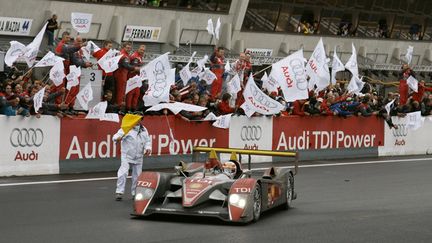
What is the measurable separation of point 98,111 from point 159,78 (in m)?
1.74

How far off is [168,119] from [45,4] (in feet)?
41.9

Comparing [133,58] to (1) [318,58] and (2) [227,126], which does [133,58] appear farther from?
(1) [318,58]

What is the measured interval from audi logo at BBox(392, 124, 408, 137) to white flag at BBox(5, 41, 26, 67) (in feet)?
42.8

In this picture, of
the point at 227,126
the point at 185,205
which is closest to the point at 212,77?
the point at 227,126

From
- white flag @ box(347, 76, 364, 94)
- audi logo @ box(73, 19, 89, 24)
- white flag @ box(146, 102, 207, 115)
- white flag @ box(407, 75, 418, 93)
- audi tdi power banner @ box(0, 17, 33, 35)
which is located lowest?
white flag @ box(146, 102, 207, 115)

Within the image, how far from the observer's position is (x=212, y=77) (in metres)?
24.1

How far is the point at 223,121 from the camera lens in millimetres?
23812

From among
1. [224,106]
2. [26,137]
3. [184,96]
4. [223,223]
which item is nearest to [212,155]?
[223,223]

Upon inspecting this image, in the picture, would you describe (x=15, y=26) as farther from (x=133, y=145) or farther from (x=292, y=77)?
(x=133, y=145)

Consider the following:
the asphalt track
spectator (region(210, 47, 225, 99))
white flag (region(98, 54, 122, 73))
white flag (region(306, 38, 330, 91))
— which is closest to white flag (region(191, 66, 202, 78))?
spectator (region(210, 47, 225, 99))

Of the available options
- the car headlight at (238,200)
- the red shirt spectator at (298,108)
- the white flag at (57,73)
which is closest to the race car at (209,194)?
the car headlight at (238,200)

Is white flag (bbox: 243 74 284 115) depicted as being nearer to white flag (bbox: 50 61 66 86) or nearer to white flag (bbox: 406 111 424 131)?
white flag (bbox: 50 61 66 86)

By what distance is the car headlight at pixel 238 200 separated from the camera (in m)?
13.5

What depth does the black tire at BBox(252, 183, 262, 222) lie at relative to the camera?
45.8ft
